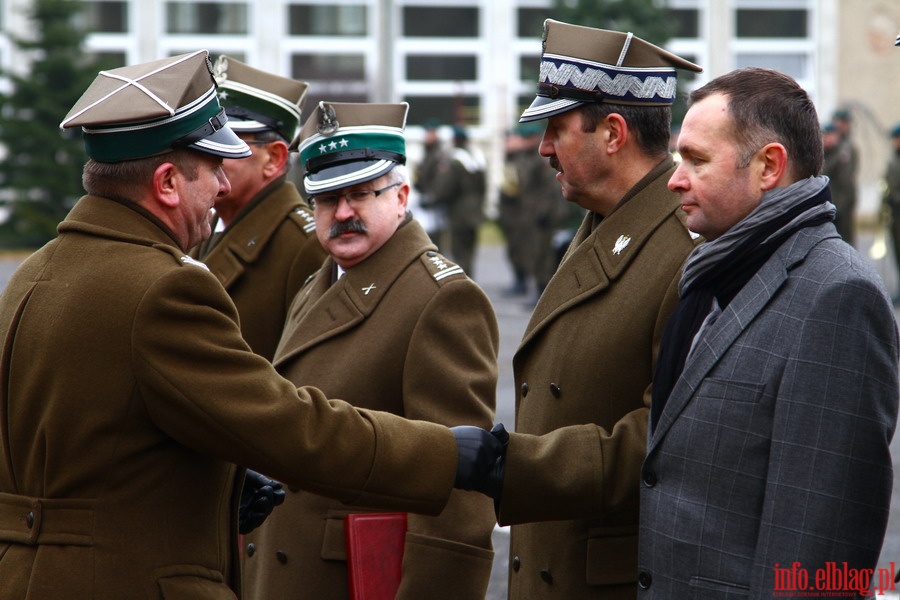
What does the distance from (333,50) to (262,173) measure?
103 ft

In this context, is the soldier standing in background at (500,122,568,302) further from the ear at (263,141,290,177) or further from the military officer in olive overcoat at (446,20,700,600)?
the military officer in olive overcoat at (446,20,700,600)

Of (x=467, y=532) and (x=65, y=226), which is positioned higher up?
(x=65, y=226)

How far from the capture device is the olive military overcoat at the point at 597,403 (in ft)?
10.0

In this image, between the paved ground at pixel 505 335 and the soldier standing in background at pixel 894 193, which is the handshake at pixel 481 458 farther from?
the soldier standing in background at pixel 894 193

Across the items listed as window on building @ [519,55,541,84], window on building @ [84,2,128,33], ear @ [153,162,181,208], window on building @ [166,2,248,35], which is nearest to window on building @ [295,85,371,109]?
window on building @ [166,2,248,35]

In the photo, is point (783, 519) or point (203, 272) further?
point (203, 272)

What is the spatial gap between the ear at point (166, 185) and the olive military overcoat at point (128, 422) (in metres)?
0.06

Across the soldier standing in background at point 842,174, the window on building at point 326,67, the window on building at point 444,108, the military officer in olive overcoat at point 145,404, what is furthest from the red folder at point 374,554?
the window on building at point 444,108

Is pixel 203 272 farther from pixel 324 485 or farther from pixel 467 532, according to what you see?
pixel 467 532

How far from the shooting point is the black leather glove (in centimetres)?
328

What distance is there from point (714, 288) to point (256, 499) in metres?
1.29

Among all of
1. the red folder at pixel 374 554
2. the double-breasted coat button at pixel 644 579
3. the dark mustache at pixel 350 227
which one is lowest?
the red folder at pixel 374 554

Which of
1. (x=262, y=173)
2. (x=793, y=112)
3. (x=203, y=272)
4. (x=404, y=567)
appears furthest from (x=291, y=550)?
(x=793, y=112)

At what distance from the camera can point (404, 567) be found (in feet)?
11.6
